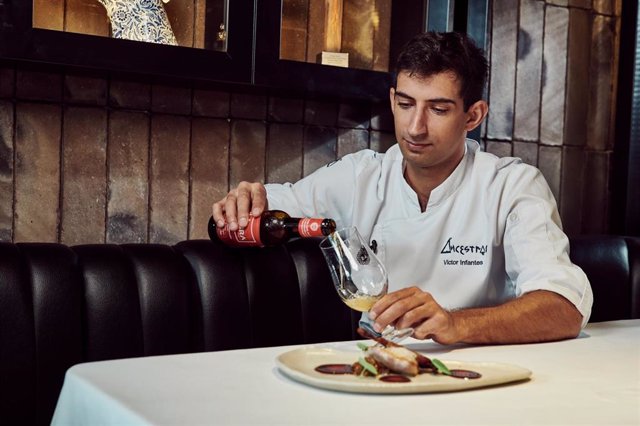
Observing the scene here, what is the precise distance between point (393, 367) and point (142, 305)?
869mm

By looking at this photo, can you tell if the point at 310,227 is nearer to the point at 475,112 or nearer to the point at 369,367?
the point at 475,112

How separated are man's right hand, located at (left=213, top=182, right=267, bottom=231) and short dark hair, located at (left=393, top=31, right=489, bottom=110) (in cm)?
45

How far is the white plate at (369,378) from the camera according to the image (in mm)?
1114

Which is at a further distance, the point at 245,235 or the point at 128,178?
the point at 128,178

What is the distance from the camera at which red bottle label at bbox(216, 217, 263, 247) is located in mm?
2012

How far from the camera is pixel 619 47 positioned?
3.37m

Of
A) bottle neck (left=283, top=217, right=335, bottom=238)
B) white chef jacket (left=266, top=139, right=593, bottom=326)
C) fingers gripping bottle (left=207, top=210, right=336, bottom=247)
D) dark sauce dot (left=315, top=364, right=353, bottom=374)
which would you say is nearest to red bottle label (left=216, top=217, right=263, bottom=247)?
fingers gripping bottle (left=207, top=210, right=336, bottom=247)

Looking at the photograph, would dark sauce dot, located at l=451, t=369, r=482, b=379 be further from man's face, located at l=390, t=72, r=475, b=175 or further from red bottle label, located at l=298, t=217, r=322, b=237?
man's face, located at l=390, t=72, r=475, b=175

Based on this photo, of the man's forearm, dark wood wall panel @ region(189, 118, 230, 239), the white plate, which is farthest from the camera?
dark wood wall panel @ region(189, 118, 230, 239)

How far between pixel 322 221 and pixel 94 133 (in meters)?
0.90

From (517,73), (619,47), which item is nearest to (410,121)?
(517,73)

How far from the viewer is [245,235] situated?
202 cm

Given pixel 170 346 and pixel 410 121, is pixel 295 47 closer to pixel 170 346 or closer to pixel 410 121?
pixel 410 121

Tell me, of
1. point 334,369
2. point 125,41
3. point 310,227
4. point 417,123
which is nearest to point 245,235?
point 310,227
